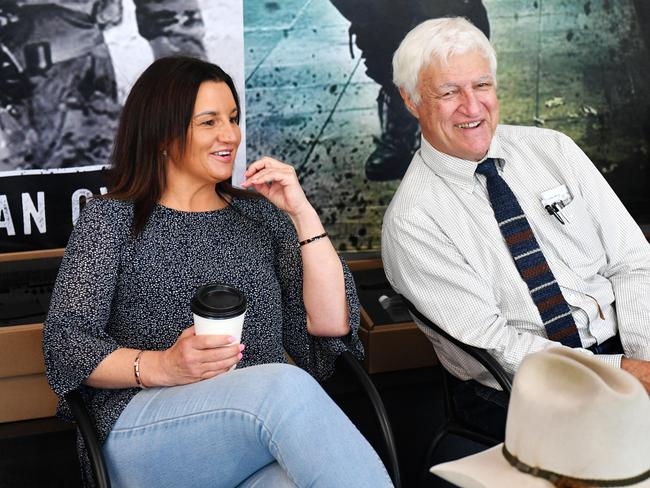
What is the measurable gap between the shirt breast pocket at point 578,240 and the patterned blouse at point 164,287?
0.62m

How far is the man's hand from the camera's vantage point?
8.39ft

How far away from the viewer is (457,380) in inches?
110

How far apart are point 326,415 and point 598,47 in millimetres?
2469

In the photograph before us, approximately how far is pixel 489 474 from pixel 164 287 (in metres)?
1.15

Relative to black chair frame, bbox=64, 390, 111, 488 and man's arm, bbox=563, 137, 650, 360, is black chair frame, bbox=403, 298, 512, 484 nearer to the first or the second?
man's arm, bbox=563, 137, 650, 360

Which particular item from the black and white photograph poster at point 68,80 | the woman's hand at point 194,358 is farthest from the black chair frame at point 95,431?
the black and white photograph poster at point 68,80

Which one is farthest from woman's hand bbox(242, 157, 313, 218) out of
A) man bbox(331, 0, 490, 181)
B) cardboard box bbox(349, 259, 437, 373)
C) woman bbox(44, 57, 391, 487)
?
man bbox(331, 0, 490, 181)

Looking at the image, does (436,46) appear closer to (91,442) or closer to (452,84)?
(452,84)

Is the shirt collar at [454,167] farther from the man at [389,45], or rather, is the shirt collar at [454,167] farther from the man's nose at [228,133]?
the man at [389,45]

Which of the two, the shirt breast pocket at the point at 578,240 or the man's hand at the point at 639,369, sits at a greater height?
the shirt breast pocket at the point at 578,240

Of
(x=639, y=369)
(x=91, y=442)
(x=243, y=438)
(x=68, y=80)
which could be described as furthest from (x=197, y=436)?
(x=68, y=80)

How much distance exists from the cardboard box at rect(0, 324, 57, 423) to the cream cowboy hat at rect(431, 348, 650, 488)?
6.36 ft

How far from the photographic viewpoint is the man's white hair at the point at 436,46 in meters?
2.71

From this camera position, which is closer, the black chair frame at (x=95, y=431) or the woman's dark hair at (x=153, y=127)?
the black chair frame at (x=95, y=431)
